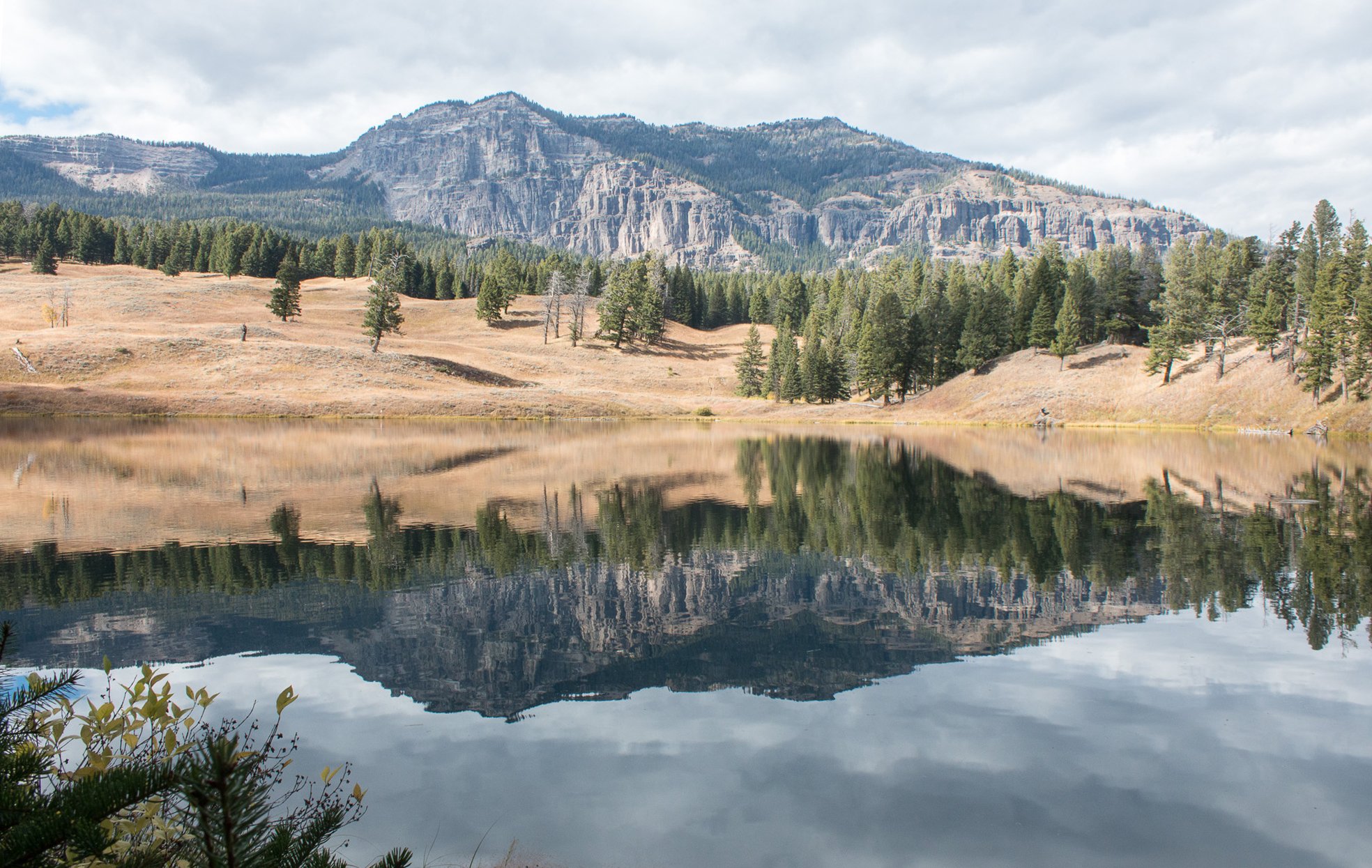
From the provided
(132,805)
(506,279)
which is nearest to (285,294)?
(506,279)

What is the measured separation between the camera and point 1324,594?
15016mm

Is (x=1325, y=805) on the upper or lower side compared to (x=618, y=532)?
upper

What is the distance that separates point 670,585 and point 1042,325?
306 ft

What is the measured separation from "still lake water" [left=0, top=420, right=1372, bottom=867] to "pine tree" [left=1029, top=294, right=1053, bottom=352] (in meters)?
72.9

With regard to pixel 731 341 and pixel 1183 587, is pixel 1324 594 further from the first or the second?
pixel 731 341

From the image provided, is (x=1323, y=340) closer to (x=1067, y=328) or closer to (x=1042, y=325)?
(x=1067, y=328)

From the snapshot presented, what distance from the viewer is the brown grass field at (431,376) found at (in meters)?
72.9

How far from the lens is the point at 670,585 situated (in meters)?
15.9

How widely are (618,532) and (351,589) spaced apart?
26.3 ft

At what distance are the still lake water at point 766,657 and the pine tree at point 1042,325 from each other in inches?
2872

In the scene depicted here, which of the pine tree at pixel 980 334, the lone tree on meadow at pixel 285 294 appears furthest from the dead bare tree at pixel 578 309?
the pine tree at pixel 980 334

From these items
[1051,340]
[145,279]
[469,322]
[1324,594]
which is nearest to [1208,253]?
[1051,340]

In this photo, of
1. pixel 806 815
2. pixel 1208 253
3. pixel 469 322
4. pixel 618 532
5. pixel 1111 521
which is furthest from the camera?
pixel 469 322

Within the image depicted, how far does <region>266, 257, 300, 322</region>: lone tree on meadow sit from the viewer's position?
10431cm
